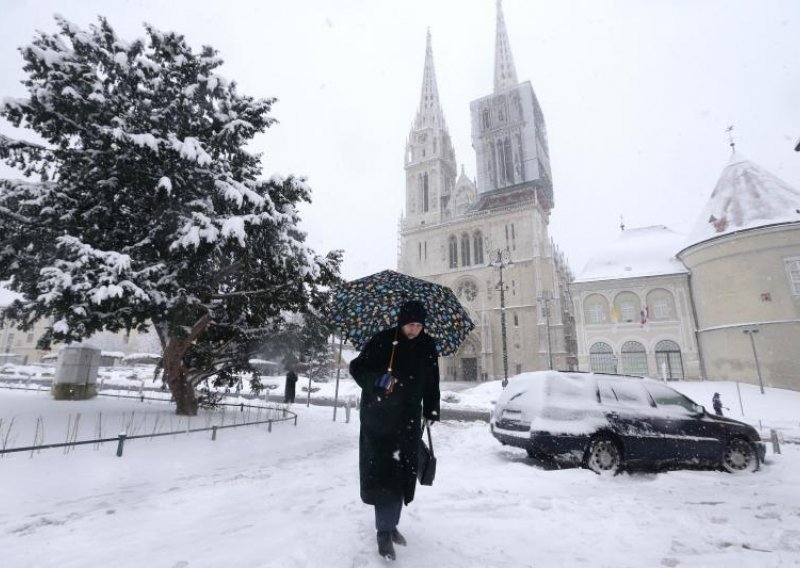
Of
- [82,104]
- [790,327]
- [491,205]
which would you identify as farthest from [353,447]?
[491,205]

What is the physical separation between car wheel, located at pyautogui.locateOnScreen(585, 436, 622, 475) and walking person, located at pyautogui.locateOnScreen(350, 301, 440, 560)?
4.51m

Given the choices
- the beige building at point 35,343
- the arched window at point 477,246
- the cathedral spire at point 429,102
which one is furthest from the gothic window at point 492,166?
the beige building at point 35,343

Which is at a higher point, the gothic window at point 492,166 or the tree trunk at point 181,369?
the gothic window at point 492,166

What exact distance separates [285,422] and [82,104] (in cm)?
857

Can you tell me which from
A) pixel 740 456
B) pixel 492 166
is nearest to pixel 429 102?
pixel 492 166

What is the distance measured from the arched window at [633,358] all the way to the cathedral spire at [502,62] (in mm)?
44253

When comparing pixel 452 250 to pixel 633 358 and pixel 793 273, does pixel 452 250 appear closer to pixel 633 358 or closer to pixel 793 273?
pixel 633 358

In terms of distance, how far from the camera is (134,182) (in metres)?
8.17

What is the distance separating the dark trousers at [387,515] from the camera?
304cm

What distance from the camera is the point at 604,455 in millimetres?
6500

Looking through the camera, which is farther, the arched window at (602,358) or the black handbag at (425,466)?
the arched window at (602,358)

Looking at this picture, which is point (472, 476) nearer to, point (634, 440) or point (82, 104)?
point (634, 440)

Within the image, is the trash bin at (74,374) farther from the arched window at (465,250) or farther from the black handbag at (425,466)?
the arched window at (465,250)

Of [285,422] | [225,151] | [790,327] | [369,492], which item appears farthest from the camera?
[790,327]
